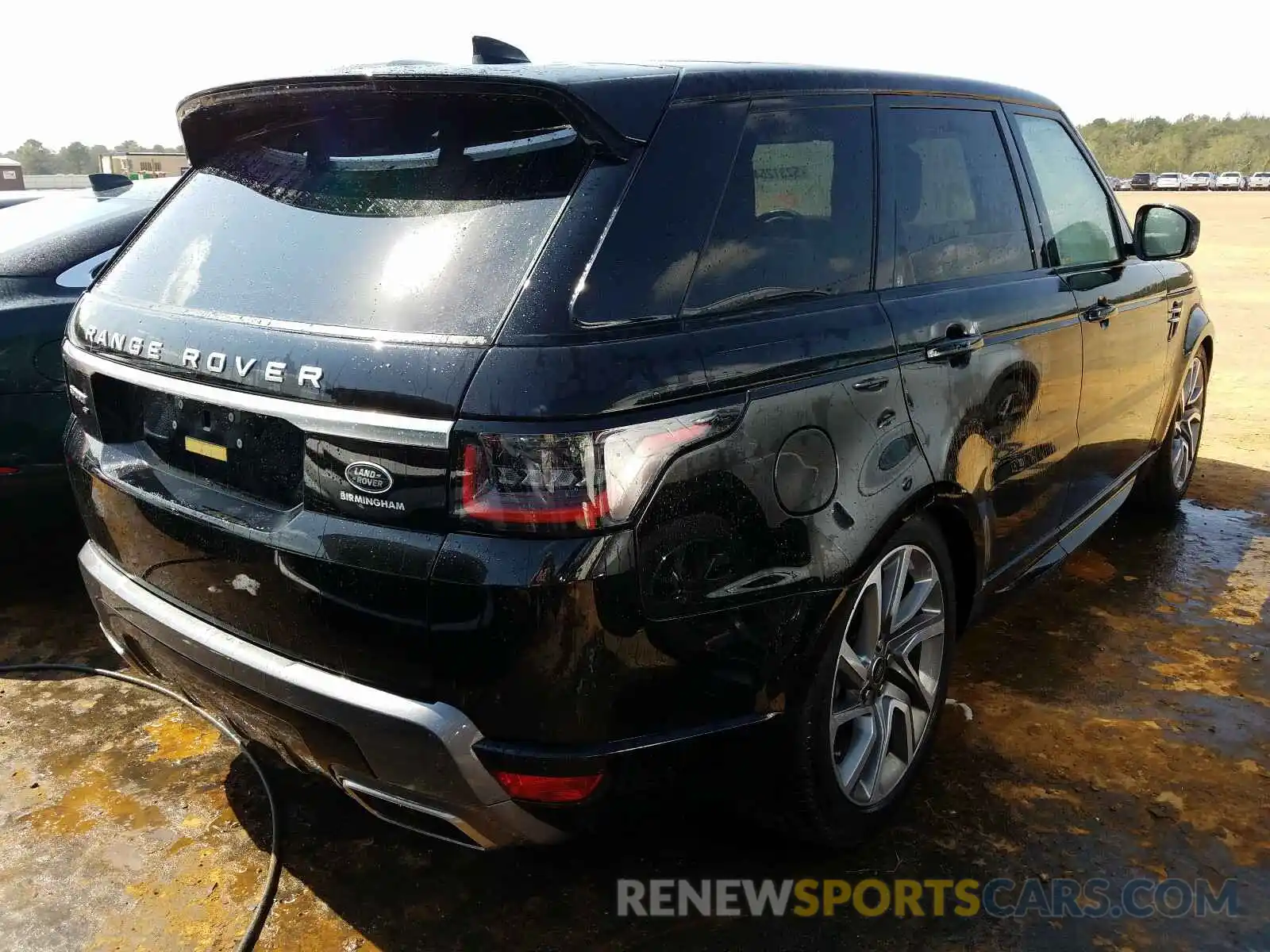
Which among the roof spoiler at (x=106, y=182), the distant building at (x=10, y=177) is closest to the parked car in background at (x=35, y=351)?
the roof spoiler at (x=106, y=182)

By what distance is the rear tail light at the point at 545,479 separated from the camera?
1.73 m

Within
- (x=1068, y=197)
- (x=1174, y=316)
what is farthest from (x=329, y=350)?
(x=1174, y=316)

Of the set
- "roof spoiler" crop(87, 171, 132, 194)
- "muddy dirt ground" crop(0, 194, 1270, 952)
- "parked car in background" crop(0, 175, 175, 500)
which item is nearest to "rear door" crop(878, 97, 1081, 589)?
"muddy dirt ground" crop(0, 194, 1270, 952)

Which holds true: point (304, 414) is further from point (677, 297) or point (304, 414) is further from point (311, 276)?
point (677, 297)

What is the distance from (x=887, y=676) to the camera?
2.58m

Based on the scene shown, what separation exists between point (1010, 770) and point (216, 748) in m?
2.28

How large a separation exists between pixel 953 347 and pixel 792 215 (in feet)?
1.89

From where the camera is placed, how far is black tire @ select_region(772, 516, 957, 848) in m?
2.15

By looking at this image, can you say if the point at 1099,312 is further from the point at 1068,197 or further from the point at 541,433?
the point at 541,433

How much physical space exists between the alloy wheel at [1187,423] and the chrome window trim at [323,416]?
4.05m

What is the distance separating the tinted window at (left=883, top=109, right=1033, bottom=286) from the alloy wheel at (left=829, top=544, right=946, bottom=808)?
0.74 metres

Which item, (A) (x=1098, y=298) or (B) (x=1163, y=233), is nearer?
(A) (x=1098, y=298)
